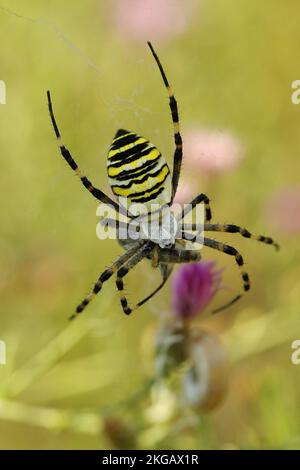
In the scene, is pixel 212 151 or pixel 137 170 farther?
pixel 212 151

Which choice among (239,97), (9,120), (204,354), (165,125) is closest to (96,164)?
(165,125)

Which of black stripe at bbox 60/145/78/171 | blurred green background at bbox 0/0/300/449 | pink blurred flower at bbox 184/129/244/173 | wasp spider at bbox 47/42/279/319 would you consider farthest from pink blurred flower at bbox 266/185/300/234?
black stripe at bbox 60/145/78/171

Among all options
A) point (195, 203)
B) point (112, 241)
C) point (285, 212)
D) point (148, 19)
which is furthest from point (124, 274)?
point (148, 19)

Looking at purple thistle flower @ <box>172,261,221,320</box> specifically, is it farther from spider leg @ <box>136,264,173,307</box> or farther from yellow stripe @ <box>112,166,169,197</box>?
yellow stripe @ <box>112,166,169,197</box>

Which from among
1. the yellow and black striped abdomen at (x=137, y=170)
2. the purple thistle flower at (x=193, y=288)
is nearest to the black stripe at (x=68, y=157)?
the yellow and black striped abdomen at (x=137, y=170)

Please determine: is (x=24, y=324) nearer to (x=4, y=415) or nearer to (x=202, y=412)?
(x=4, y=415)

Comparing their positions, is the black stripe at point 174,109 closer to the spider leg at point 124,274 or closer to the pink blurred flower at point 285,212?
the spider leg at point 124,274

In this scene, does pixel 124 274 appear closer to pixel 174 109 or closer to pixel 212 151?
pixel 174 109
